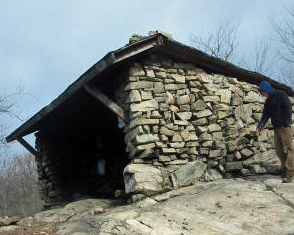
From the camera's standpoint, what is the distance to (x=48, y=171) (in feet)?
37.6

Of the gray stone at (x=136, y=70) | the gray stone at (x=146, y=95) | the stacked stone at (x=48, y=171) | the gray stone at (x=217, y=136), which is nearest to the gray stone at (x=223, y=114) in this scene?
the gray stone at (x=217, y=136)

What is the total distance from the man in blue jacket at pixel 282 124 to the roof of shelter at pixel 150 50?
178cm

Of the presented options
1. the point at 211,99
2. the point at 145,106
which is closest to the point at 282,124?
the point at 211,99

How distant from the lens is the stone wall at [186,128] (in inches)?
315

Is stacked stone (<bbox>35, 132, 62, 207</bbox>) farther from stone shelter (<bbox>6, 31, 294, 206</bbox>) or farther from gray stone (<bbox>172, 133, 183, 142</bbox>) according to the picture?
gray stone (<bbox>172, 133, 183, 142</bbox>)

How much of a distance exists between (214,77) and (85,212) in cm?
412

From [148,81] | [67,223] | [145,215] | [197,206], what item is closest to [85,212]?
[67,223]

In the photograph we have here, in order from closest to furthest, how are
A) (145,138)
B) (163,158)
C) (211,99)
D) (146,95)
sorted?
(145,138) → (163,158) → (146,95) → (211,99)

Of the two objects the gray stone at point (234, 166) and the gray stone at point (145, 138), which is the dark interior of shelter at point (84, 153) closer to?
the gray stone at point (145, 138)

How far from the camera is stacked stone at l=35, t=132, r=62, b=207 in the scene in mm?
11359

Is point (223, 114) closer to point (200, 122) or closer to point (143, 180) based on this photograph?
point (200, 122)

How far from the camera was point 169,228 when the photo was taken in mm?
5895

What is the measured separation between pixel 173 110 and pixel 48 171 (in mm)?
4608

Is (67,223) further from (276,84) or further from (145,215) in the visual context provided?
(276,84)
